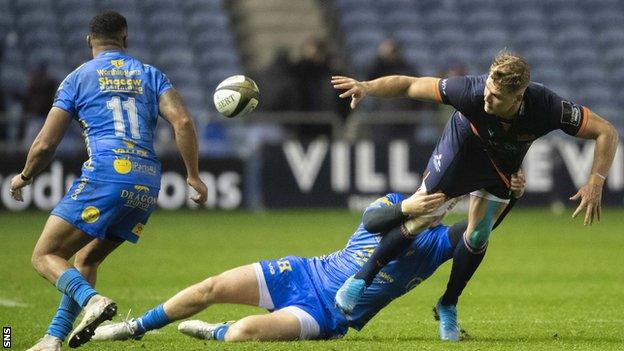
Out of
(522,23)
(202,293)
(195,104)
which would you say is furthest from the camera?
(522,23)

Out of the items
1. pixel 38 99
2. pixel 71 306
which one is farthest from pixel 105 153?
pixel 38 99

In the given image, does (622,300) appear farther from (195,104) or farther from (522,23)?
(522,23)

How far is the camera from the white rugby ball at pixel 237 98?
8180mm

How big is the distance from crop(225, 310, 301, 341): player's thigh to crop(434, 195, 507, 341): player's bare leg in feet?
3.45

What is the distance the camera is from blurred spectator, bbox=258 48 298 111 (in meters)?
20.3

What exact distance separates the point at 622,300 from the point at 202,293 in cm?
427

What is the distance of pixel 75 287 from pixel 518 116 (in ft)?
8.95

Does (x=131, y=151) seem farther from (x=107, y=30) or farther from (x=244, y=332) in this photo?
(x=244, y=332)

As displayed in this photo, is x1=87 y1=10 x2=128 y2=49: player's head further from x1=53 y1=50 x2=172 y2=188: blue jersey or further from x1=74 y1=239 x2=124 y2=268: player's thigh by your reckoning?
x1=74 y1=239 x2=124 y2=268: player's thigh

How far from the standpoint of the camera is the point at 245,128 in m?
20.2

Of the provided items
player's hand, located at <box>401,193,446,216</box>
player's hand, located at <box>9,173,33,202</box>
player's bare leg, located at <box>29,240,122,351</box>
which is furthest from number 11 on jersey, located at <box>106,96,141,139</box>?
player's hand, located at <box>401,193,446,216</box>

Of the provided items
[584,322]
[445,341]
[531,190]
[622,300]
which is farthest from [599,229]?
[445,341]

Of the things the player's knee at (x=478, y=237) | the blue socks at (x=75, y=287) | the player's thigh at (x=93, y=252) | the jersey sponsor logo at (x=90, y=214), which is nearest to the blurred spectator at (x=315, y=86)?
the player's knee at (x=478, y=237)

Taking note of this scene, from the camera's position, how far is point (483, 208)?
7848 mm
